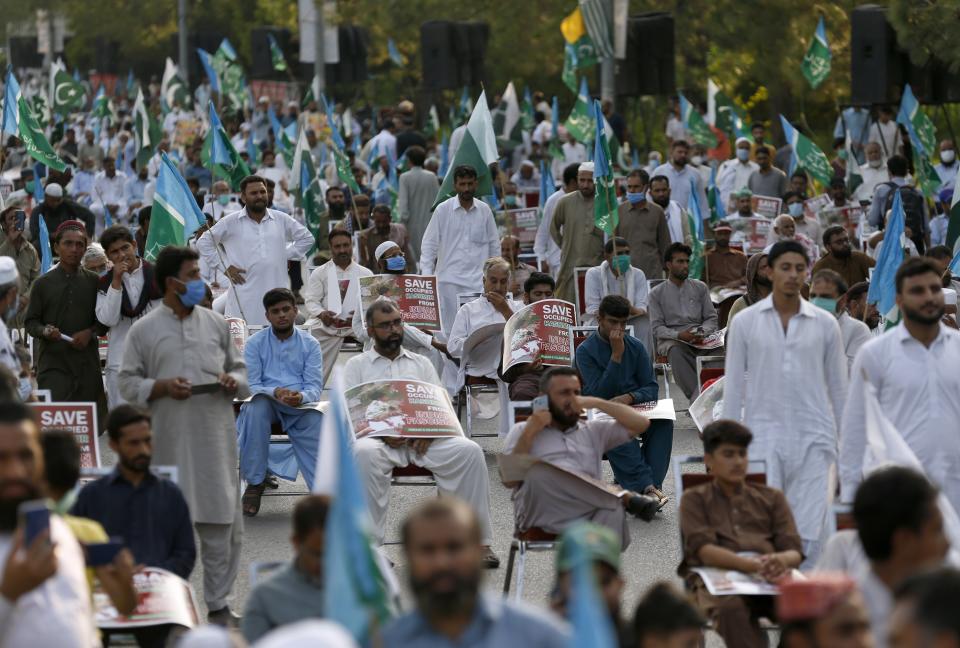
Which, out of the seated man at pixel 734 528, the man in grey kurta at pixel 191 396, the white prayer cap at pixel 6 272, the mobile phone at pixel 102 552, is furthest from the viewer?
the white prayer cap at pixel 6 272

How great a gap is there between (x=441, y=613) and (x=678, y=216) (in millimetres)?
14659

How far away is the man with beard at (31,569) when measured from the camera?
5.73 m

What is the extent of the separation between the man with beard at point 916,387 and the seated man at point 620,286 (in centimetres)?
740

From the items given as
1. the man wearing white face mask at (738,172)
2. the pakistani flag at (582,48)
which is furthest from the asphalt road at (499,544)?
the pakistani flag at (582,48)

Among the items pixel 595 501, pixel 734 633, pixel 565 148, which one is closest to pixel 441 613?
pixel 734 633

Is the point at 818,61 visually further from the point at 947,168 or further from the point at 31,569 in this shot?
the point at 31,569

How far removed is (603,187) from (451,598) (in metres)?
12.1

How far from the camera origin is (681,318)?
15695 millimetres

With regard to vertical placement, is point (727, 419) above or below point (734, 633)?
above

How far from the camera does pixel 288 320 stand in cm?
1241

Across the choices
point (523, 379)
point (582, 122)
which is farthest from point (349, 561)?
point (582, 122)

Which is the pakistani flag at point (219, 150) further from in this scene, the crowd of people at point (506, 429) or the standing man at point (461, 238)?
the standing man at point (461, 238)

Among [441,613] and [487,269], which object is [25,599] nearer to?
[441,613]

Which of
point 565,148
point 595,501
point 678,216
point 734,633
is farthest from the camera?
point 565,148
